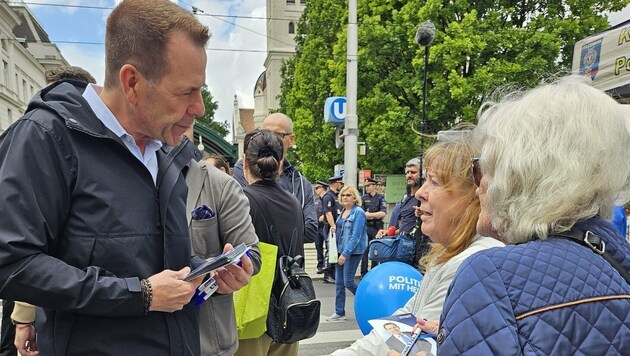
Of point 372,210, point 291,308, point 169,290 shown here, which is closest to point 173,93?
point 169,290

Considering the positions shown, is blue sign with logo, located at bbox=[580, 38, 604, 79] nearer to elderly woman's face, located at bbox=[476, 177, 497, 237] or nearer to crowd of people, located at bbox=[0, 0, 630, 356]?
crowd of people, located at bbox=[0, 0, 630, 356]

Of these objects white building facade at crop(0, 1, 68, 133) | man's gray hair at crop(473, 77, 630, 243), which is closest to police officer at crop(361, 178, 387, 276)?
man's gray hair at crop(473, 77, 630, 243)

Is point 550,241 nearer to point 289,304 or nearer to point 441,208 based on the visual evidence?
point 441,208

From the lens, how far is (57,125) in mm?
1172

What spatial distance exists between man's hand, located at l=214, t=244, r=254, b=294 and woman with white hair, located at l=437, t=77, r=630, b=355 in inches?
34.8

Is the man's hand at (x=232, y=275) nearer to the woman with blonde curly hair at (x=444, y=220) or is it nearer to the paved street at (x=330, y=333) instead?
the woman with blonde curly hair at (x=444, y=220)

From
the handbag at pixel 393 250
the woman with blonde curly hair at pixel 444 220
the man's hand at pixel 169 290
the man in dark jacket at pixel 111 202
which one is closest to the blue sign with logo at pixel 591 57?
the handbag at pixel 393 250

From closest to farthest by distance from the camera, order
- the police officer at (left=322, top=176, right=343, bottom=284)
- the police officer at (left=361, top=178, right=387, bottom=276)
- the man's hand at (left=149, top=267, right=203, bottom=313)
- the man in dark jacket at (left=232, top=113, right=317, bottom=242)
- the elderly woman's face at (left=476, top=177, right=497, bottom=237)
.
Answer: the elderly woman's face at (left=476, top=177, right=497, bottom=237) < the man's hand at (left=149, top=267, right=203, bottom=313) < the man in dark jacket at (left=232, top=113, right=317, bottom=242) < the police officer at (left=322, top=176, right=343, bottom=284) < the police officer at (left=361, top=178, right=387, bottom=276)

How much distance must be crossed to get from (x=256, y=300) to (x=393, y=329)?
1.06m

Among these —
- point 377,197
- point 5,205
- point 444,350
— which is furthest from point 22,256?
point 377,197

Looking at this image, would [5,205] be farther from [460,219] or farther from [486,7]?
[486,7]

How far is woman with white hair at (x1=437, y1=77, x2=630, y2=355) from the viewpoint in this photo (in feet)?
2.53

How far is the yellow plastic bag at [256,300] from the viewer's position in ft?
7.39

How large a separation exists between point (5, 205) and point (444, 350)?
3.76 ft
